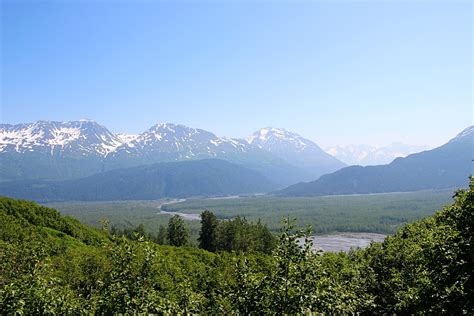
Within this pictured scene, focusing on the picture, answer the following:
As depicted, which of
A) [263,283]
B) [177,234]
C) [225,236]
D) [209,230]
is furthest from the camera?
[177,234]

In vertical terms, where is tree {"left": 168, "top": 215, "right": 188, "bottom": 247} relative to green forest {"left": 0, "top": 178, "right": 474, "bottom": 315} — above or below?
below

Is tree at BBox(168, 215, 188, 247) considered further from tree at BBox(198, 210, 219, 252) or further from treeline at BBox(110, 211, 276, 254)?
tree at BBox(198, 210, 219, 252)

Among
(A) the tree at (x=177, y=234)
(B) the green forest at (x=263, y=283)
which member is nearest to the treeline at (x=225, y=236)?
(A) the tree at (x=177, y=234)

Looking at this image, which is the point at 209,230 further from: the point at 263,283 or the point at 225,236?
the point at 263,283

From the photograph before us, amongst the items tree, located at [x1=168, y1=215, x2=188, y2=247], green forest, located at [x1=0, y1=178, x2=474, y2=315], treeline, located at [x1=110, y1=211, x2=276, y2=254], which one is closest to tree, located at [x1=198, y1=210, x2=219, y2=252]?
treeline, located at [x1=110, y1=211, x2=276, y2=254]

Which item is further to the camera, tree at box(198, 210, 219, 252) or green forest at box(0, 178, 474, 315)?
tree at box(198, 210, 219, 252)

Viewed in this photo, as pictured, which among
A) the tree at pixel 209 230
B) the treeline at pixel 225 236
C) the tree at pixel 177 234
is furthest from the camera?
the tree at pixel 177 234

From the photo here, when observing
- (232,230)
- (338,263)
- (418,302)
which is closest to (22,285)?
(418,302)

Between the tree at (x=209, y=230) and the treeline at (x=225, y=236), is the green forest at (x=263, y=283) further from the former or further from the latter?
the tree at (x=209, y=230)

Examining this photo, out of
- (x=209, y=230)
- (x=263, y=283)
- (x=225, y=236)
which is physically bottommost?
(x=225, y=236)

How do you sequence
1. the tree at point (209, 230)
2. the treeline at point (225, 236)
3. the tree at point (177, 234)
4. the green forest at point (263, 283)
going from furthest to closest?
the tree at point (177, 234), the tree at point (209, 230), the treeline at point (225, 236), the green forest at point (263, 283)

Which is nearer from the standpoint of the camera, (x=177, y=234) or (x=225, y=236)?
(x=225, y=236)

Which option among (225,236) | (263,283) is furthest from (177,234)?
(263,283)

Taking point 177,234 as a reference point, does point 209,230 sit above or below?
above
